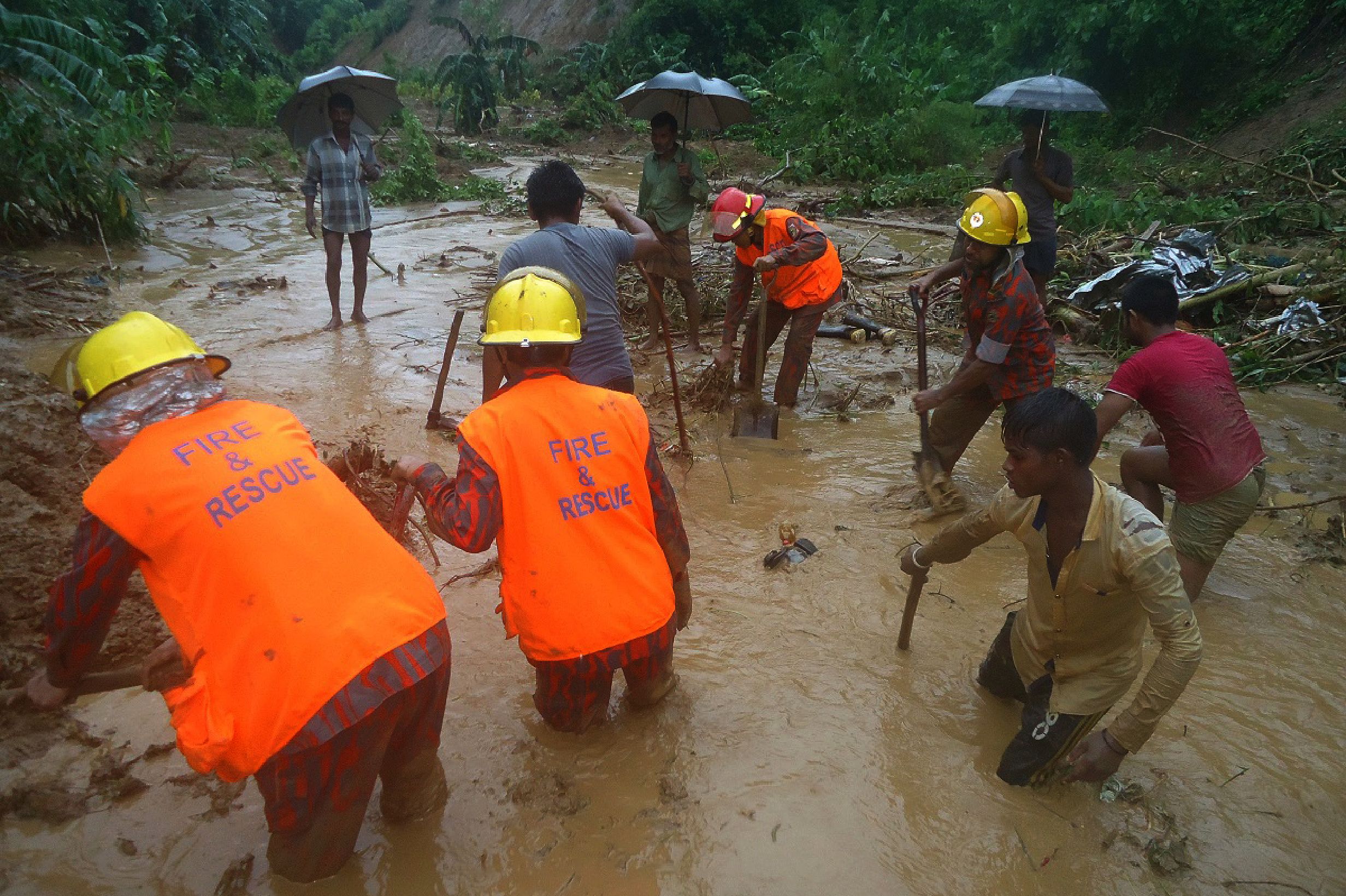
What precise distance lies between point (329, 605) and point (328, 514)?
0.22m

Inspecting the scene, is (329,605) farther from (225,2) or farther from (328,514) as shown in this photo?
(225,2)

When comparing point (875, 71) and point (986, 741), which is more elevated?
point (875, 71)

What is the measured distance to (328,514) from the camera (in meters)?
1.97

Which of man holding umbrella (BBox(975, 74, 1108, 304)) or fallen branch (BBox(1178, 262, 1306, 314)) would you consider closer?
man holding umbrella (BBox(975, 74, 1108, 304))

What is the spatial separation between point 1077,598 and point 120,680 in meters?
2.60

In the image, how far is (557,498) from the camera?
237 centimetres

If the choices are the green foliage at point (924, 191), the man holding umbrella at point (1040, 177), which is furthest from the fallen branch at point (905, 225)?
the man holding umbrella at point (1040, 177)

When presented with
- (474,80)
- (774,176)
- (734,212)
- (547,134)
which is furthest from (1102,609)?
(474,80)

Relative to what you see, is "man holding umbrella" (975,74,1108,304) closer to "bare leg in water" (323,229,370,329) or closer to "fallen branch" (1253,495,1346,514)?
"fallen branch" (1253,495,1346,514)

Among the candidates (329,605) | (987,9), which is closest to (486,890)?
(329,605)

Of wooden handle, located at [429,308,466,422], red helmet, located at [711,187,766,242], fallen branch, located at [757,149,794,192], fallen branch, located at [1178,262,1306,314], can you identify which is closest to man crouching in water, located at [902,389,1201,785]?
wooden handle, located at [429,308,466,422]

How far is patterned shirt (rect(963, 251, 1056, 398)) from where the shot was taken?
392cm

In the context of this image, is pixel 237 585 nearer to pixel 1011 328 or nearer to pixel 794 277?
pixel 1011 328

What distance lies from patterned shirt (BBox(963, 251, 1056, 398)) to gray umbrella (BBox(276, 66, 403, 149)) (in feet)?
16.4
